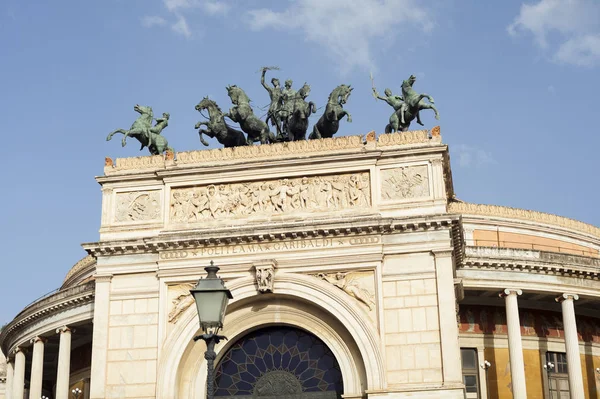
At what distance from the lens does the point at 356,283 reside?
32719 mm

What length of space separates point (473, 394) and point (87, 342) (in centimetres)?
1993

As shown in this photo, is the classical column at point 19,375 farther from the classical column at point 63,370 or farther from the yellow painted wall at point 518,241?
the yellow painted wall at point 518,241

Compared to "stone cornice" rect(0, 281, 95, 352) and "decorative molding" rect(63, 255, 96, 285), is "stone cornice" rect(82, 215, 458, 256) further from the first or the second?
"decorative molding" rect(63, 255, 96, 285)

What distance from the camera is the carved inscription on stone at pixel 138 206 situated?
35.2m

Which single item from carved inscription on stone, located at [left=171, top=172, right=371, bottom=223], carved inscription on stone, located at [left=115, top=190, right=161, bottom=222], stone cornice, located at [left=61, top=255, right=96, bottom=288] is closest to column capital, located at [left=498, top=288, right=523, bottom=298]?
carved inscription on stone, located at [left=171, top=172, right=371, bottom=223]

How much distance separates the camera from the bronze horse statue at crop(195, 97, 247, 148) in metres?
37.0

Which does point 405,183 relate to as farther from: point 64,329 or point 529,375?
point 64,329

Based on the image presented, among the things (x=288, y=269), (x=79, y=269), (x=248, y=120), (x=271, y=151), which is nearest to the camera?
(x=288, y=269)

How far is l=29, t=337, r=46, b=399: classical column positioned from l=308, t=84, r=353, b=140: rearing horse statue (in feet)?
61.6

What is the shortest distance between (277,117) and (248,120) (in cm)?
115

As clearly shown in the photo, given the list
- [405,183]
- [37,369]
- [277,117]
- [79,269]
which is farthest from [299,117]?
[79,269]

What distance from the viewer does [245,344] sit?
3419 centimetres

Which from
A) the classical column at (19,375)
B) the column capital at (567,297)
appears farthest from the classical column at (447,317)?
the classical column at (19,375)

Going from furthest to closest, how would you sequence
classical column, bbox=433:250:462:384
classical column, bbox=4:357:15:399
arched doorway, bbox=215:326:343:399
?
classical column, bbox=4:357:15:399 < arched doorway, bbox=215:326:343:399 < classical column, bbox=433:250:462:384
